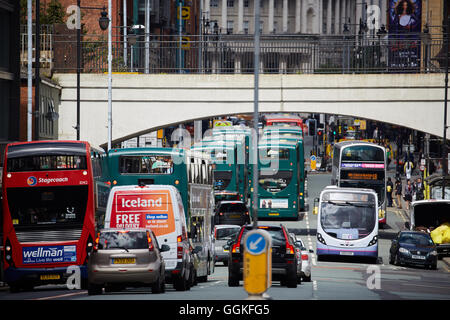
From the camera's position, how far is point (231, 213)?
4581 cm

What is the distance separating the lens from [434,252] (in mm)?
36062

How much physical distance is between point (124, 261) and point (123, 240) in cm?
46

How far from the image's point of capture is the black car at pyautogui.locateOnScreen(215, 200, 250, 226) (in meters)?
45.8

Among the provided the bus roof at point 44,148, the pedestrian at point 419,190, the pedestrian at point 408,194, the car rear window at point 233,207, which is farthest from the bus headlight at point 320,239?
the pedestrian at point 419,190

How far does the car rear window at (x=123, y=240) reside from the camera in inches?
773

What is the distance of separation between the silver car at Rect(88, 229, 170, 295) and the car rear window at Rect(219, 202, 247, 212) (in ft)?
85.7

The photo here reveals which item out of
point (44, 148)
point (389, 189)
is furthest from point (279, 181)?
point (44, 148)

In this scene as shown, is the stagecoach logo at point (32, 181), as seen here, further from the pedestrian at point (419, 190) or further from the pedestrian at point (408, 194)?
the pedestrian at point (419, 190)

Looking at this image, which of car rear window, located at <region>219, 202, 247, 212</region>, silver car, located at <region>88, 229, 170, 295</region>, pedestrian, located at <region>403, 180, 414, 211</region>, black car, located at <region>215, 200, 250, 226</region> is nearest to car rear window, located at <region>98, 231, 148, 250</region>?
silver car, located at <region>88, 229, 170, 295</region>

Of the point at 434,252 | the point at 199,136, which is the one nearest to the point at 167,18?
the point at 199,136

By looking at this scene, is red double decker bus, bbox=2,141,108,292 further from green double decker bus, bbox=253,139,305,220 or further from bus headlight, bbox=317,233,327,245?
green double decker bus, bbox=253,139,305,220

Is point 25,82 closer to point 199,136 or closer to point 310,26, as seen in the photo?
point 199,136

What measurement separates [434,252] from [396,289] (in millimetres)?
12856

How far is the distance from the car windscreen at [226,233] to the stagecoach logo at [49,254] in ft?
43.2
